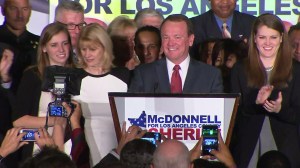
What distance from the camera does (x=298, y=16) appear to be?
9.70 meters

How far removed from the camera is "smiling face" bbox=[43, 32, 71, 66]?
7.86 meters

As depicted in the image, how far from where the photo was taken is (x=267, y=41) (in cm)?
756

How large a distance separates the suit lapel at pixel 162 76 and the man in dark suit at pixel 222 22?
5.14 feet

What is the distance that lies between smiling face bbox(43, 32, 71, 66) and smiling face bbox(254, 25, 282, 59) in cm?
145

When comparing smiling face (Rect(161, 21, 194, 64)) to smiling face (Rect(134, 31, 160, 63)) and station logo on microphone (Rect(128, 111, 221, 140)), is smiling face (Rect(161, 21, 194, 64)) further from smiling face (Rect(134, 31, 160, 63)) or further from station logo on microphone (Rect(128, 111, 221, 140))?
smiling face (Rect(134, 31, 160, 63))

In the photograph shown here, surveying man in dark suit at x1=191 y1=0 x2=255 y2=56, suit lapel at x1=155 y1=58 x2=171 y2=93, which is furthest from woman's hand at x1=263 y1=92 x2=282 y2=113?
man in dark suit at x1=191 y1=0 x2=255 y2=56

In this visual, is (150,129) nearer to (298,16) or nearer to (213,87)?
(213,87)

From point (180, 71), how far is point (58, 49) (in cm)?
97

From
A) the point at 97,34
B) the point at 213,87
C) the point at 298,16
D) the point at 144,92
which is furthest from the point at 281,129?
the point at 298,16

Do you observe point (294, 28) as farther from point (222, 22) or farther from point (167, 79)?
point (167, 79)

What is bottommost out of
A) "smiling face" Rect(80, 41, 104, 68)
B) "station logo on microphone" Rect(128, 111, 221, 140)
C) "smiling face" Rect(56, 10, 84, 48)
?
"station logo on microphone" Rect(128, 111, 221, 140)

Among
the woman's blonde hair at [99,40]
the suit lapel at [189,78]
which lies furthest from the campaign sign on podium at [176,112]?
the woman's blonde hair at [99,40]

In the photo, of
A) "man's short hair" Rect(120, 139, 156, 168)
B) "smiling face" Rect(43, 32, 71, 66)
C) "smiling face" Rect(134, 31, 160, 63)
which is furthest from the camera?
"smiling face" Rect(134, 31, 160, 63)

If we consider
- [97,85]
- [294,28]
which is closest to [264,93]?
[97,85]
